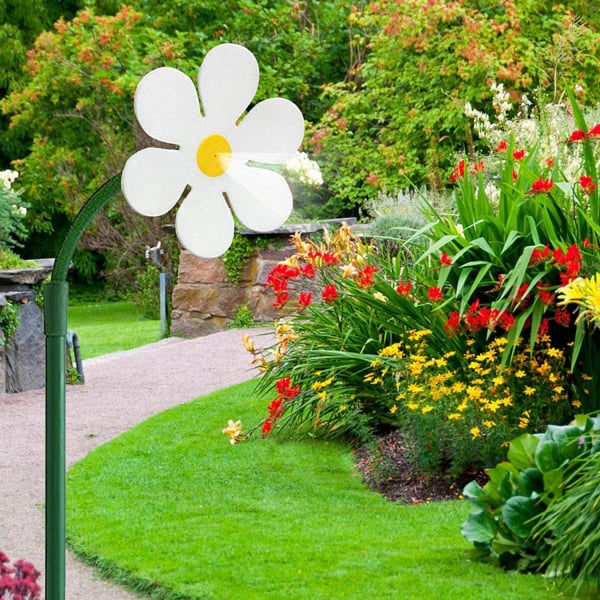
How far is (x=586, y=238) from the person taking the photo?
5004 mm

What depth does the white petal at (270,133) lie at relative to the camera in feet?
5.71

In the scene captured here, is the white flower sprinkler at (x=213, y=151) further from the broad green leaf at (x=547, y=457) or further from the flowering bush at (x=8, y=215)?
the flowering bush at (x=8, y=215)

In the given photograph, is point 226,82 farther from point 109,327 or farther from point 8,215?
point 109,327

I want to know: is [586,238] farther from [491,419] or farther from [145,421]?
[145,421]

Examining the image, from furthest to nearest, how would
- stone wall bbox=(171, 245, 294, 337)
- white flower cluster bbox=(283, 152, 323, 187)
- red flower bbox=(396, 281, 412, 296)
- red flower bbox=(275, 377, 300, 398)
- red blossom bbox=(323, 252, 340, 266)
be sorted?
1. white flower cluster bbox=(283, 152, 323, 187)
2. stone wall bbox=(171, 245, 294, 337)
3. red blossom bbox=(323, 252, 340, 266)
4. red flower bbox=(275, 377, 300, 398)
5. red flower bbox=(396, 281, 412, 296)

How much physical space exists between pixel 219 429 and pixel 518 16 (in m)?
8.83

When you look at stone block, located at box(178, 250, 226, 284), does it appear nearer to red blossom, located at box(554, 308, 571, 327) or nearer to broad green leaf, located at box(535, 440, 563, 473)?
red blossom, located at box(554, 308, 571, 327)

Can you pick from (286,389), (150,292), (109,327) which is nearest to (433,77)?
(150,292)

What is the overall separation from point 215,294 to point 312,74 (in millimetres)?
5996

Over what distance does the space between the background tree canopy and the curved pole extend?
10906mm

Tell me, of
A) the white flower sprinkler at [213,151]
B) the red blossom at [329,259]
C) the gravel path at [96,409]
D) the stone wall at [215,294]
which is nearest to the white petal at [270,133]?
the white flower sprinkler at [213,151]

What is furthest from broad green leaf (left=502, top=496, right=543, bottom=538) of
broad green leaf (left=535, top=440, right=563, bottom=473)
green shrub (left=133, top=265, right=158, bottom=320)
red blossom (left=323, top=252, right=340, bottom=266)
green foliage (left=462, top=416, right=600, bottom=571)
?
green shrub (left=133, top=265, right=158, bottom=320)

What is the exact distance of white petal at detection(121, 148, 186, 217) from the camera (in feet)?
5.26

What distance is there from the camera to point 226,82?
1.75m
